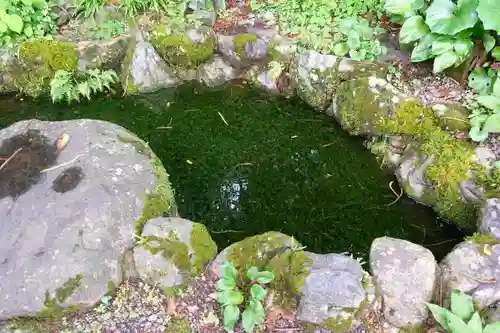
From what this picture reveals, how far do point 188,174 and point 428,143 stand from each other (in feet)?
8.79

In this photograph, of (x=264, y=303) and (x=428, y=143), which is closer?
(x=264, y=303)

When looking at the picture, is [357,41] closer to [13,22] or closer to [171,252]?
[171,252]

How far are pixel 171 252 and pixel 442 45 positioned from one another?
3.75m

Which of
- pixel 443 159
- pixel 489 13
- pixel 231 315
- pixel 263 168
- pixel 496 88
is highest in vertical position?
pixel 489 13

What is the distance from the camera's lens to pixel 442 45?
5.36 meters

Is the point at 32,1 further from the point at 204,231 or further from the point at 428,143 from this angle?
the point at 428,143

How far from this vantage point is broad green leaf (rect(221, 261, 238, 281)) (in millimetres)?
3654

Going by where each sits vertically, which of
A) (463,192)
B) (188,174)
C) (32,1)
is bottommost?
(188,174)

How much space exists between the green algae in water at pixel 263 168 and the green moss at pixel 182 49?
42cm

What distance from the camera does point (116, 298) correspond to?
3885 millimetres

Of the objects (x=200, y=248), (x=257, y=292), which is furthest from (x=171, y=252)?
(x=257, y=292)

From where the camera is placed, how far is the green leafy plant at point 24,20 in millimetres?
6535

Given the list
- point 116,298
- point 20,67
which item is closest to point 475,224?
point 116,298

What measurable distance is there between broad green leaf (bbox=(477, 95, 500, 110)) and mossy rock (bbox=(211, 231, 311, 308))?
2673 millimetres
